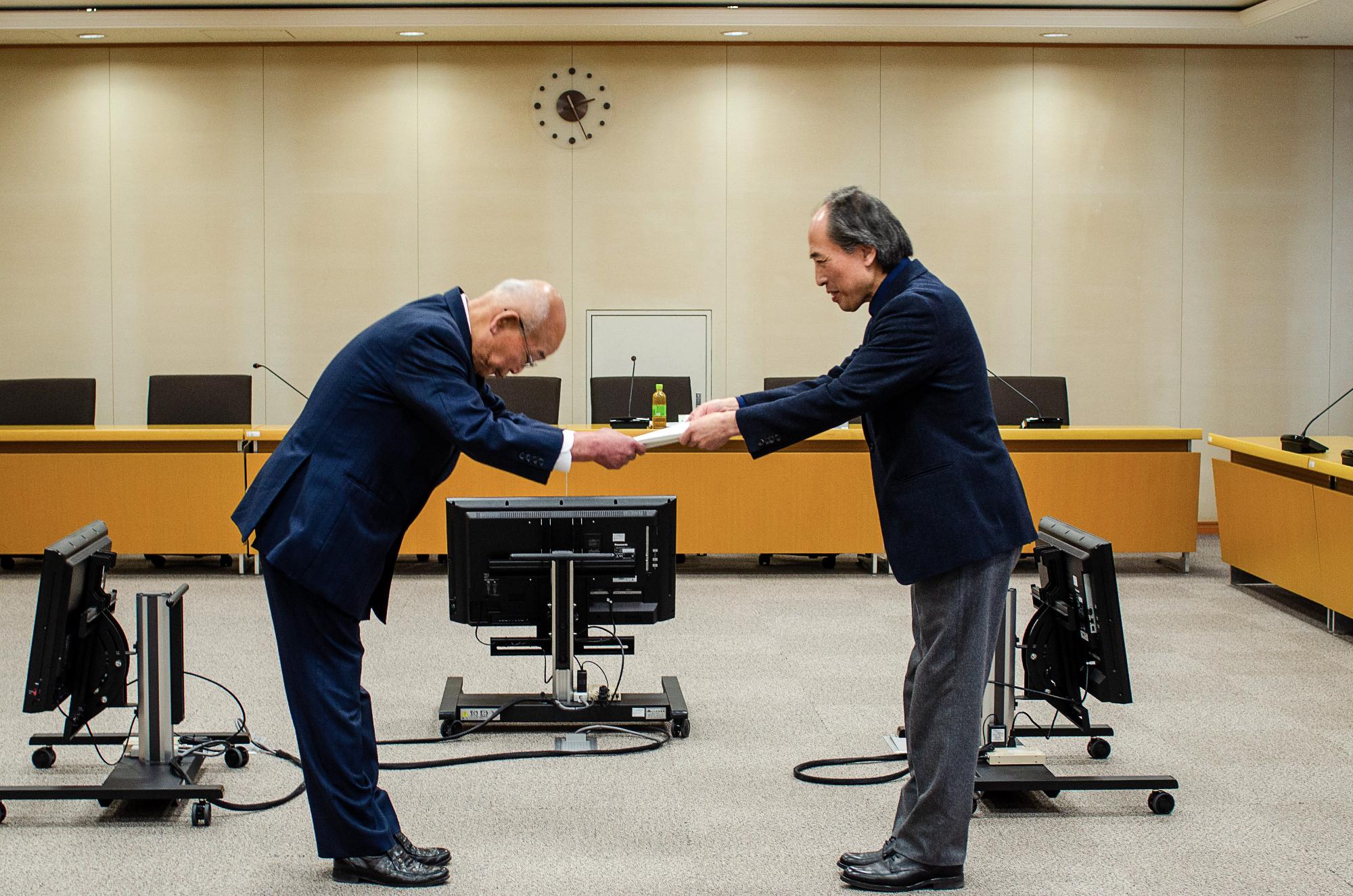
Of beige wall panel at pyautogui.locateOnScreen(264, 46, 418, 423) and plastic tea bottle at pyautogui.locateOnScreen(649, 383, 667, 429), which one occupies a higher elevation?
beige wall panel at pyautogui.locateOnScreen(264, 46, 418, 423)

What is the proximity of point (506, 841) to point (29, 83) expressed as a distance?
707 cm

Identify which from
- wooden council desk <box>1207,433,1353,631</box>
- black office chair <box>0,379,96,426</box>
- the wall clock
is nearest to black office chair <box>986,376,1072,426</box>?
wooden council desk <box>1207,433,1353,631</box>

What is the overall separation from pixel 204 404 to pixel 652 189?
10.3 feet

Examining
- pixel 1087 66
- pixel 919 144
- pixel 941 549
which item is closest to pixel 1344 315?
pixel 1087 66

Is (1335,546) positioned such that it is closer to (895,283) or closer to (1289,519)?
(1289,519)

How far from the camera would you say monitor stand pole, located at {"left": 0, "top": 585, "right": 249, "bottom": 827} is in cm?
320

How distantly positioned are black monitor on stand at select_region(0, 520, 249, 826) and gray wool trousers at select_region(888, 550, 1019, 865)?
1.82m

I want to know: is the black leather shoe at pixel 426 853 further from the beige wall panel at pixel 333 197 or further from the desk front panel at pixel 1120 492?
the beige wall panel at pixel 333 197

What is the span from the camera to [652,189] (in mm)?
8078

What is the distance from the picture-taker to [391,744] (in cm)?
385

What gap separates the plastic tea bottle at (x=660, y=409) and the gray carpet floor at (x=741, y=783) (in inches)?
48.2

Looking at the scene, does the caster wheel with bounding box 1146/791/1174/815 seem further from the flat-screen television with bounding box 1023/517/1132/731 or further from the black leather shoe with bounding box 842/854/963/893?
the black leather shoe with bounding box 842/854/963/893

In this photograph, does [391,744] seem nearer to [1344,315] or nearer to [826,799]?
[826,799]

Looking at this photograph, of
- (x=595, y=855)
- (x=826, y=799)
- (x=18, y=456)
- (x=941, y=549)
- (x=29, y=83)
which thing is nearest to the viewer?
(x=941, y=549)
